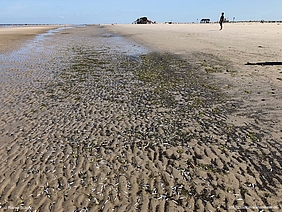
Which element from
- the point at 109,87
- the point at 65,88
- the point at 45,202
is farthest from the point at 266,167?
the point at 65,88

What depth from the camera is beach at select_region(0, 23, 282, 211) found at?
4.38 metres

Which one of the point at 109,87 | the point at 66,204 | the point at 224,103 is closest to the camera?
the point at 66,204

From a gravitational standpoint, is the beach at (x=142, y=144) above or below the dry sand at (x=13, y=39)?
below

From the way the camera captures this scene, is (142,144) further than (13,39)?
No

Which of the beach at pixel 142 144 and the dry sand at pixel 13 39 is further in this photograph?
the dry sand at pixel 13 39

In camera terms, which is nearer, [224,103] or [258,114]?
[258,114]

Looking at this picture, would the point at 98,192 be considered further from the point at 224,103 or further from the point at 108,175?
the point at 224,103

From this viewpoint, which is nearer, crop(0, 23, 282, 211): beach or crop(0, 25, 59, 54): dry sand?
crop(0, 23, 282, 211): beach

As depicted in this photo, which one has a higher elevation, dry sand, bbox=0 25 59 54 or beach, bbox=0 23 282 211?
dry sand, bbox=0 25 59 54

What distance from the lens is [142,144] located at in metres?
6.18

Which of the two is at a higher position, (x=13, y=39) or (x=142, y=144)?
(x=13, y=39)

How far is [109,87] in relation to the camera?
11.2 m

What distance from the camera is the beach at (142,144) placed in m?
4.38

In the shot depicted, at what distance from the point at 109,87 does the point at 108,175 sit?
22.2 ft
